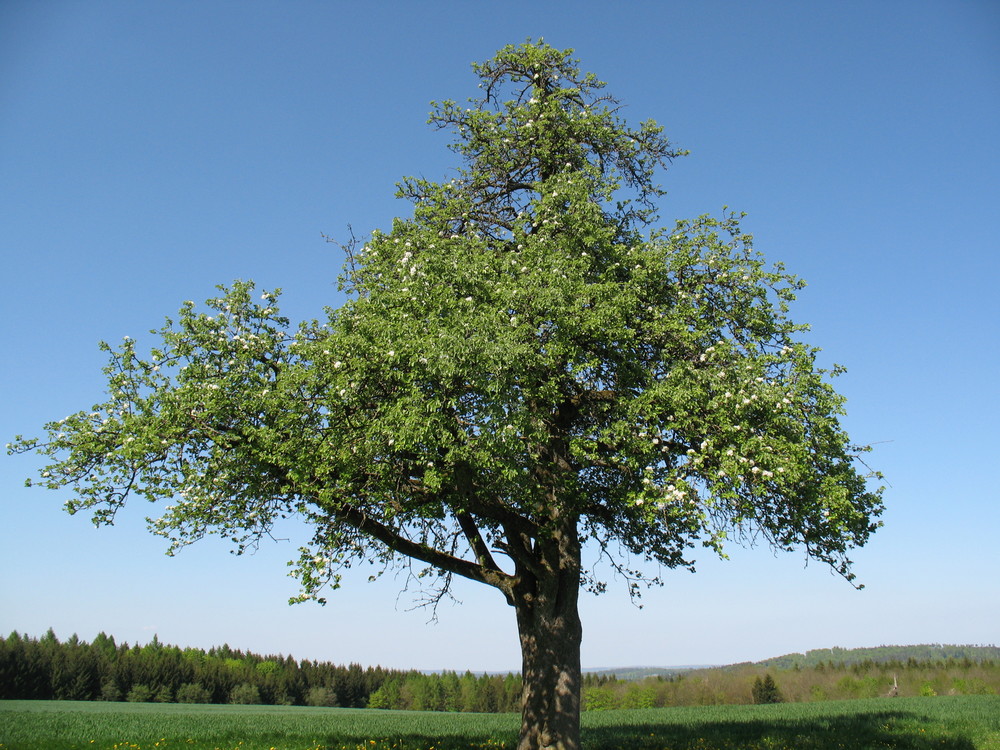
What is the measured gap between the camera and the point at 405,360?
1130 cm

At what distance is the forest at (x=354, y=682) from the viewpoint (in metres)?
64.2

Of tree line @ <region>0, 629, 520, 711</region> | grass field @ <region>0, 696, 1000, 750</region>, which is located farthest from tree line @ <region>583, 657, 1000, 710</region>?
grass field @ <region>0, 696, 1000, 750</region>

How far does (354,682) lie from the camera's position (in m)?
90.7

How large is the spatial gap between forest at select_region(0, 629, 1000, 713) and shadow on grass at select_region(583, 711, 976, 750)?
46.9 metres

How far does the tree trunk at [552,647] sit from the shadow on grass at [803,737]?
454 centimetres

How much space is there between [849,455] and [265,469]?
39.7 feet

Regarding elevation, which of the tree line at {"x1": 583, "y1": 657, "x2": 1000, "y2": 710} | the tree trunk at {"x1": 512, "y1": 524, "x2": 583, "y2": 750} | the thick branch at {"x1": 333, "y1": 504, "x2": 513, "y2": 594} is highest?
the thick branch at {"x1": 333, "y1": 504, "x2": 513, "y2": 594}

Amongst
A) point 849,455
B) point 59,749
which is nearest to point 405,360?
point 849,455

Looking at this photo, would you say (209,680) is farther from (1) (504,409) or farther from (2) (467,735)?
(1) (504,409)

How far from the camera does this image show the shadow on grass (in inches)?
670

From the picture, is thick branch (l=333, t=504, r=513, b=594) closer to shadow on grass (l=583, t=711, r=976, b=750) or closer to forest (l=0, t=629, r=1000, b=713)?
shadow on grass (l=583, t=711, r=976, b=750)

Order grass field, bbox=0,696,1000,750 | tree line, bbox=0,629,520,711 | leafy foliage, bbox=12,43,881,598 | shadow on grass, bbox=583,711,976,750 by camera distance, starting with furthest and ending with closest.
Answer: tree line, bbox=0,629,520,711 → shadow on grass, bbox=583,711,976,750 → grass field, bbox=0,696,1000,750 → leafy foliage, bbox=12,43,881,598

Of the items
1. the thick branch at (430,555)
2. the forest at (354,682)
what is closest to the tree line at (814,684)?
the forest at (354,682)

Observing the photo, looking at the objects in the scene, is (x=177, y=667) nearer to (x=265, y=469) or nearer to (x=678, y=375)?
(x=265, y=469)
